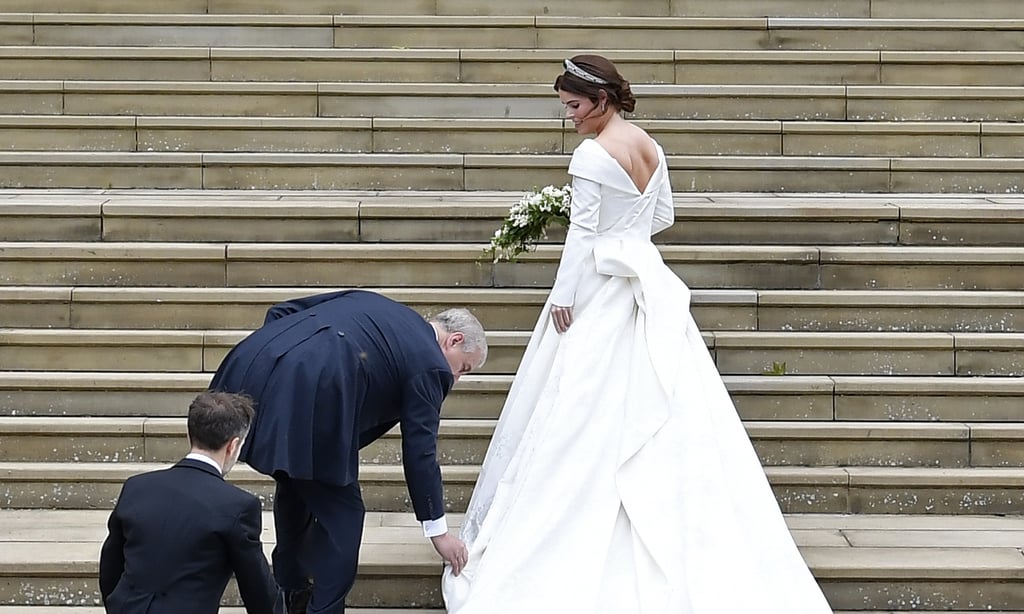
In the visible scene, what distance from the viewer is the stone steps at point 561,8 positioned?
909cm

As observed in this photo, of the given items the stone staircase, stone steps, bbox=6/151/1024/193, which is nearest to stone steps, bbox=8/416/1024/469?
the stone staircase

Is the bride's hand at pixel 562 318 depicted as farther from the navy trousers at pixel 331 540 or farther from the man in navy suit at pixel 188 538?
the man in navy suit at pixel 188 538

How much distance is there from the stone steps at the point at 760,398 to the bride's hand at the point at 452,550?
1.64 meters

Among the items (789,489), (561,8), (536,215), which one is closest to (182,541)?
(536,215)

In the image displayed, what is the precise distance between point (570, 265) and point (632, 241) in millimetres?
250

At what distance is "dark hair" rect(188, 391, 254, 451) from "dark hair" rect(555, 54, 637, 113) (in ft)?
5.82

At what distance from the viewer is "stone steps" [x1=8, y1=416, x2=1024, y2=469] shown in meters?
6.07

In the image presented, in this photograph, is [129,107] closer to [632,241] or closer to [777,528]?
[632,241]

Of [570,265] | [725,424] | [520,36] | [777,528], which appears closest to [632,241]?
[570,265]

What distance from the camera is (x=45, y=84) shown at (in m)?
8.27

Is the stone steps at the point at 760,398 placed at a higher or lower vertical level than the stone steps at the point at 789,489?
higher

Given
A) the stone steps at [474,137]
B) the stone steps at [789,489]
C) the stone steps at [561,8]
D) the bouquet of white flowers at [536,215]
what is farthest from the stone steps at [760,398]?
the stone steps at [561,8]

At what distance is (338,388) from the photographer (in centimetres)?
429

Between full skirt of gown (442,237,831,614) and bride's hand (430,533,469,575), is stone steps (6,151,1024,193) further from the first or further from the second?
bride's hand (430,533,469,575)
